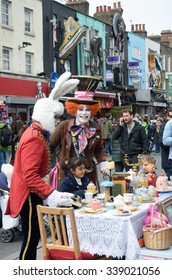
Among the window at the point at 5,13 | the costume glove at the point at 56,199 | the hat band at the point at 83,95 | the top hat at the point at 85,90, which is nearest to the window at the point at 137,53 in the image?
the window at the point at 5,13

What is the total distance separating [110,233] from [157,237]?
0.43 metres

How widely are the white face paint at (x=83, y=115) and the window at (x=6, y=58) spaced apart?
15457 millimetres

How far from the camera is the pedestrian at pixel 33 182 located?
412 centimetres

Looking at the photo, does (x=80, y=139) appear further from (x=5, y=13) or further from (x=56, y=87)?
(x=5, y=13)

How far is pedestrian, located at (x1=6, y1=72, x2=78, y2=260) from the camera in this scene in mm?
4121

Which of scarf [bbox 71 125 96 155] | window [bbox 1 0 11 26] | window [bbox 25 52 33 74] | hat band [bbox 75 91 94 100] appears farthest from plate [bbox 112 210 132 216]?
window [bbox 25 52 33 74]

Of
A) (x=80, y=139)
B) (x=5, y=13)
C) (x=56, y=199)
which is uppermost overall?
(x=5, y=13)

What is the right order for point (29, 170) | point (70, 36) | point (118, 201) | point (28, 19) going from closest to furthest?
point (29, 170)
point (118, 201)
point (28, 19)
point (70, 36)

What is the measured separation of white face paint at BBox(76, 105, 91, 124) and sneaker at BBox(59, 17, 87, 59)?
18.2 meters

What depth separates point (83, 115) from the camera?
583 cm

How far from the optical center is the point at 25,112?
21172 millimetres

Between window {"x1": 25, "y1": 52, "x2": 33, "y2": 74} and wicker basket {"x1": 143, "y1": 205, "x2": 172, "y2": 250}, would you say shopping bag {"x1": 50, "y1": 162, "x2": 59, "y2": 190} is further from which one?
window {"x1": 25, "y1": 52, "x2": 33, "y2": 74}

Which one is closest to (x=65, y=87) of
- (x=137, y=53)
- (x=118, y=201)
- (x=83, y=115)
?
(x=83, y=115)
